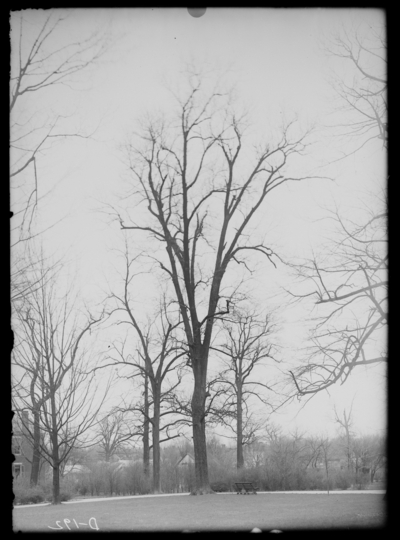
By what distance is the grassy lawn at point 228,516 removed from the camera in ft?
30.1

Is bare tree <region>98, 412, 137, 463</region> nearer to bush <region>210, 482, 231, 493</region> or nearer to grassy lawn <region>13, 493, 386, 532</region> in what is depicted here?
bush <region>210, 482, 231, 493</region>

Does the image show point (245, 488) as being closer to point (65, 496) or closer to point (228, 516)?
point (65, 496)

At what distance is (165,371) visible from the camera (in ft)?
80.3

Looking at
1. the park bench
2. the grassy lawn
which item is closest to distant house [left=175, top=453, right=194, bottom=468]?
the park bench

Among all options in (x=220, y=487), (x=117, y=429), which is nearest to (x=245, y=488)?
(x=220, y=487)

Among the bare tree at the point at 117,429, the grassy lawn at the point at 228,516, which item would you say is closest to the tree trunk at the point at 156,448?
the bare tree at the point at 117,429

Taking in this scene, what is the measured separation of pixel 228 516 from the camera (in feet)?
34.6

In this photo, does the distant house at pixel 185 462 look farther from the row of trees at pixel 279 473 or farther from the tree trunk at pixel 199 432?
the tree trunk at pixel 199 432

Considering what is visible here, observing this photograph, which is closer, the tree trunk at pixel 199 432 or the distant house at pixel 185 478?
the tree trunk at pixel 199 432

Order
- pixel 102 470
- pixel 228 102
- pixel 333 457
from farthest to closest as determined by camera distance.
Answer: pixel 333 457 → pixel 102 470 → pixel 228 102

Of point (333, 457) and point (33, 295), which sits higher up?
point (33, 295)
